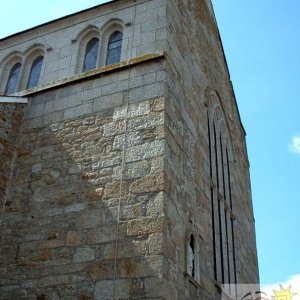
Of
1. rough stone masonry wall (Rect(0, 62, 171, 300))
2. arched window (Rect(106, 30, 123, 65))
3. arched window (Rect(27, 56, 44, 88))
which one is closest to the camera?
rough stone masonry wall (Rect(0, 62, 171, 300))

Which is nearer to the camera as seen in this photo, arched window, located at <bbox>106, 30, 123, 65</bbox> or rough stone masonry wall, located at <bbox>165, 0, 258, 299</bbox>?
rough stone masonry wall, located at <bbox>165, 0, 258, 299</bbox>

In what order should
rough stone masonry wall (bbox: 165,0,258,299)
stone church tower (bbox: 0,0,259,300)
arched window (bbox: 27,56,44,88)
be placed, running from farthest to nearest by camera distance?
1. arched window (bbox: 27,56,44,88)
2. rough stone masonry wall (bbox: 165,0,258,299)
3. stone church tower (bbox: 0,0,259,300)

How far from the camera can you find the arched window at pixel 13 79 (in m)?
8.98

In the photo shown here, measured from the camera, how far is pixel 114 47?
26.6ft

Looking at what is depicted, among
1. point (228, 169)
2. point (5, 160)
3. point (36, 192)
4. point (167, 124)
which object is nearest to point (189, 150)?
point (167, 124)

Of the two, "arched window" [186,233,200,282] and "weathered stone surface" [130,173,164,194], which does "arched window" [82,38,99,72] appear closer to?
"weathered stone surface" [130,173,164,194]

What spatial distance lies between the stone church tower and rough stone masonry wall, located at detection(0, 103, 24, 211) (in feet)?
0.06

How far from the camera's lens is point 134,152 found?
6.19 meters

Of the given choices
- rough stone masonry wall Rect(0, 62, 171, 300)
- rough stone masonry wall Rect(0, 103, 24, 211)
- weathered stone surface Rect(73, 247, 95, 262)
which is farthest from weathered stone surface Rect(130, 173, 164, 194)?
rough stone masonry wall Rect(0, 103, 24, 211)

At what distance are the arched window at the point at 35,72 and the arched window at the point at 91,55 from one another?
1.03 meters

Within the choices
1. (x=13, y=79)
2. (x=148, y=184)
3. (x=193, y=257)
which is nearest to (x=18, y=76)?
(x=13, y=79)

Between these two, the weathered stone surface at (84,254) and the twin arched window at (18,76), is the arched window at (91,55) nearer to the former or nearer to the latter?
the twin arched window at (18,76)

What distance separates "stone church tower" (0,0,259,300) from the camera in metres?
5.61

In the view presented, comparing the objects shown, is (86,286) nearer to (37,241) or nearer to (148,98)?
(37,241)
